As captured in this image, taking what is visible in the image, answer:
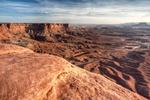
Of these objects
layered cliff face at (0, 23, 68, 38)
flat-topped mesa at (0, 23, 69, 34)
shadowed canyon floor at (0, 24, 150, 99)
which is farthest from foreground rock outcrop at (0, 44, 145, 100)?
flat-topped mesa at (0, 23, 69, 34)

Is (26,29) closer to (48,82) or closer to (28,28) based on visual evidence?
(28,28)

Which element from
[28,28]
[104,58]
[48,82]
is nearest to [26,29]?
[28,28]

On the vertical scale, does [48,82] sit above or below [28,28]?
above

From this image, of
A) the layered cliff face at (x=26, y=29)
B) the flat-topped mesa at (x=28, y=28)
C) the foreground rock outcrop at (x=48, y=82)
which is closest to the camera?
the foreground rock outcrop at (x=48, y=82)

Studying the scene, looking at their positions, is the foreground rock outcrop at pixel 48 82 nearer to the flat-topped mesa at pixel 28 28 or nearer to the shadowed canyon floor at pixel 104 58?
the shadowed canyon floor at pixel 104 58

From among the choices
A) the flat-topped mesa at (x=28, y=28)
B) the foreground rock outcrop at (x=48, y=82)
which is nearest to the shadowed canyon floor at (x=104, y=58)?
the flat-topped mesa at (x=28, y=28)

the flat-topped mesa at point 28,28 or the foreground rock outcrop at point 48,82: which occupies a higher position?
the foreground rock outcrop at point 48,82

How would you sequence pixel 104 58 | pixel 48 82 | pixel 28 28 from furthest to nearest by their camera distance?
pixel 28 28, pixel 104 58, pixel 48 82

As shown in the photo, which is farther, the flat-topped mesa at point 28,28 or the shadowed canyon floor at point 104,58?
the flat-topped mesa at point 28,28

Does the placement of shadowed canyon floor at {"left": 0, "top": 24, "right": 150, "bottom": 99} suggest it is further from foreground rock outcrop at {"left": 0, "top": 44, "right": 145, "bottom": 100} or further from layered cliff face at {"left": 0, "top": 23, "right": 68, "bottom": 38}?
foreground rock outcrop at {"left": 0, "top": 44, "right": 145, "bottom": 100}
